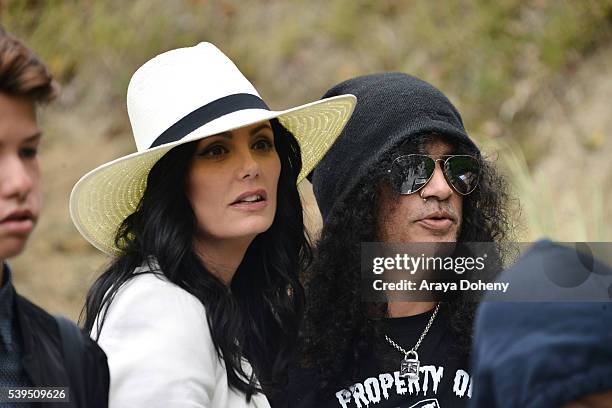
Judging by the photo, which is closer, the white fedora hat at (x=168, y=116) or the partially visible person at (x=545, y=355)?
the partially visible person at (x=545, y=355)

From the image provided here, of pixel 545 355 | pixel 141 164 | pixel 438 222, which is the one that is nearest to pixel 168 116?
pixel 141 164

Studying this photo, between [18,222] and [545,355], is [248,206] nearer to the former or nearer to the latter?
[18,222]

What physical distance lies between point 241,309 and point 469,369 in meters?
Result: 0.66

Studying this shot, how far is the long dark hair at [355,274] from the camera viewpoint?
2930 mm

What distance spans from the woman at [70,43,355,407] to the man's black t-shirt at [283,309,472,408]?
0.41 feet

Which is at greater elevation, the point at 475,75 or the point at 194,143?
the point at 475,75

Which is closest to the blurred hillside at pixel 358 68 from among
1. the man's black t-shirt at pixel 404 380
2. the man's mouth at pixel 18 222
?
the man's black t-shirt at pixel 404 380

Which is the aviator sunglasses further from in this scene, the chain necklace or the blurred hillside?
the blurred hillside

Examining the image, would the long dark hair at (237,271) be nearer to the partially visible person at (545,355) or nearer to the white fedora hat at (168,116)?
the white fedora hat at (168,116)

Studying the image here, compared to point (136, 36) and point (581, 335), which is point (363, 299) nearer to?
point (581, 335)

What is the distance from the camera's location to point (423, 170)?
301 centimetres

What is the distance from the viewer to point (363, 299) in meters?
3.06

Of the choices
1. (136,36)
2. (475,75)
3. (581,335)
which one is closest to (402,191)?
(581,335)

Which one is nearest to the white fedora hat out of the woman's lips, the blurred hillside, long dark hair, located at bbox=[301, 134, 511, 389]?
the woman's lips
